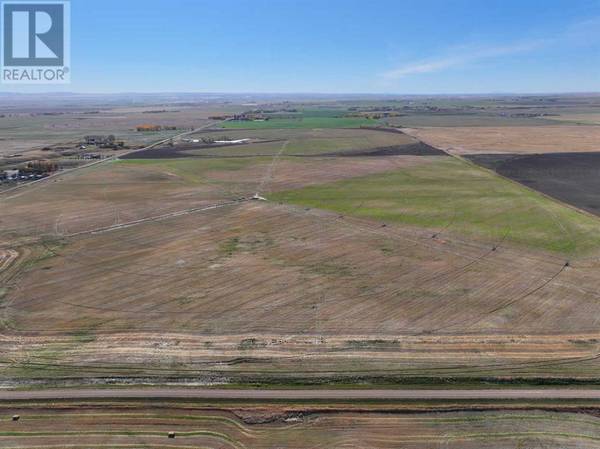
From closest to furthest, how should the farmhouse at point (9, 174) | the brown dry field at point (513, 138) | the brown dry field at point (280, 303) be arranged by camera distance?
the brown dry field at point (280, 303) < the farmhouse at point (9, 174) < the brown dry field at point (513, 138)

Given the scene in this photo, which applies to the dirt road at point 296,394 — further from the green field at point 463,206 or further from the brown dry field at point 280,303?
the green field at point 463,206

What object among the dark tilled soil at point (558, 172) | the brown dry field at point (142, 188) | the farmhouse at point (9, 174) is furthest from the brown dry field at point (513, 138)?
the farmhouse at point (9, 174)

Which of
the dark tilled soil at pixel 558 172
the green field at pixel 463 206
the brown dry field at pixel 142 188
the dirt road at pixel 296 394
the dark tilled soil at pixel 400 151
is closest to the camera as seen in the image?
the dirt road at pixel 296 394

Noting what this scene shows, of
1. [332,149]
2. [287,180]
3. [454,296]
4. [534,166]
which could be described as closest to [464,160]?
[534,166]

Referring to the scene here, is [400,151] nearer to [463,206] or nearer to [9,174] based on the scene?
[463,206]

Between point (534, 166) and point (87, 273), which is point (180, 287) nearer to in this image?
point (87, 273)

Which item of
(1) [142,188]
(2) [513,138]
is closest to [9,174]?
(1) [142,188]

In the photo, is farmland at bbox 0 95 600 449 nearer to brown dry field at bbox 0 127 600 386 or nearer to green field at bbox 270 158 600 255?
brown dry field at bbox 0 127 600 386
